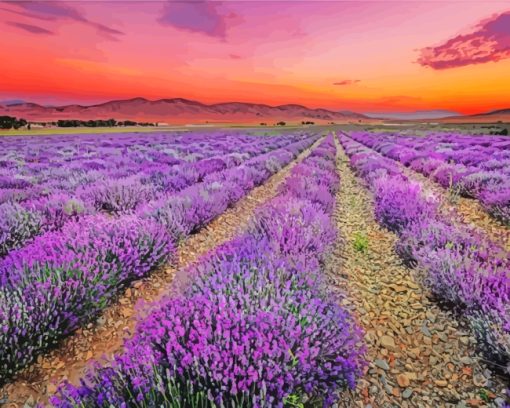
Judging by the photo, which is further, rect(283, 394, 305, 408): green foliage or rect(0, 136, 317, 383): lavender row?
rect(0, 136, 317, 383): lavender row

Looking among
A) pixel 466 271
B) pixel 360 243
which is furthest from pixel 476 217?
pixel 466 271

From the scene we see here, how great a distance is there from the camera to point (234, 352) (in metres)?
1.62

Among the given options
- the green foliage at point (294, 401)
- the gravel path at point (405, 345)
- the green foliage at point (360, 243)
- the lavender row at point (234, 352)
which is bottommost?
the gravel path at point (405, 345)

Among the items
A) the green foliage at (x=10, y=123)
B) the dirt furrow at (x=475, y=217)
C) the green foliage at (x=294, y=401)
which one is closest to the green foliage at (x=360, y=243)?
the dirt furrow at (x=475, y=217)

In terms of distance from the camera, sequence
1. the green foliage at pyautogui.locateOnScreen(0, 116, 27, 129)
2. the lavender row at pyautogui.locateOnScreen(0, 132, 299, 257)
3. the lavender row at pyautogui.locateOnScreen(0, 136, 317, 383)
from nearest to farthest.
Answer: the lavender row at pyautogui.locateOnScreen(0, 136, 317, 383) < the lavender row at pyautogui.locateOnScreen(0, 132, 299, 257) < the green foliage at pyautogui.locateOnScreen(0, 116, 27, 129)

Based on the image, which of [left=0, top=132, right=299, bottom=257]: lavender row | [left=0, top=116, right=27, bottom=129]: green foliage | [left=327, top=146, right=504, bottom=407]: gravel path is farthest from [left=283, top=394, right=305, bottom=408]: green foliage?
[left=0, top=116, right=27, bottom=129]: green foliage

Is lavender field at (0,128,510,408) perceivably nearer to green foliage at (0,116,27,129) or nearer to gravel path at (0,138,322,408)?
gravel path at (0,138,322,408)

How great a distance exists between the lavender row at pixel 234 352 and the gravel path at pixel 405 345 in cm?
37

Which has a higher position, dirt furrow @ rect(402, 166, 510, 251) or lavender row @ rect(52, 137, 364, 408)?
lavender row @ rect(52, 137, 364, 408)

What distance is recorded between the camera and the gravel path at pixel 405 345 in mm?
2117

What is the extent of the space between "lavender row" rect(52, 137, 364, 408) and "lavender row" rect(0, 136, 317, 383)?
66 centimetres

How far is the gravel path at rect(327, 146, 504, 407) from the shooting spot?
83.4 inches

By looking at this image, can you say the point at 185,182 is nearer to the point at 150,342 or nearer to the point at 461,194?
the point at 150,342

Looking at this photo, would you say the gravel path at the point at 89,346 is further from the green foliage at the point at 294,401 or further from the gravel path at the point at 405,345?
the gravel path at the point at 405,345
